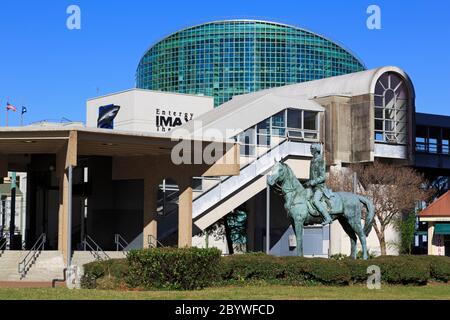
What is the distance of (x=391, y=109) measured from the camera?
58.6m

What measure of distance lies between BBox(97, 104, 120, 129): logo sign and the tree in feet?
68.1

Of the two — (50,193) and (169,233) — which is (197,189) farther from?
(50,193)

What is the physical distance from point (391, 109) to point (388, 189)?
7186mm

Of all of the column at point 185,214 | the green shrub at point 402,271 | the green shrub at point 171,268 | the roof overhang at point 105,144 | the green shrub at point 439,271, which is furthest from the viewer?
the column at point 185,214

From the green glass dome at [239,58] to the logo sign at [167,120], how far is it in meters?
101

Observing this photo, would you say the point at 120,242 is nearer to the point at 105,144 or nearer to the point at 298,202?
the point at 105,144

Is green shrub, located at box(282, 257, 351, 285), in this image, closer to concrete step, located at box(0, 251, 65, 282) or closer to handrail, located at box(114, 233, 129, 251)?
concrete step, located at box(0, 251, 65, 282)

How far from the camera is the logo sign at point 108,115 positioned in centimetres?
6681

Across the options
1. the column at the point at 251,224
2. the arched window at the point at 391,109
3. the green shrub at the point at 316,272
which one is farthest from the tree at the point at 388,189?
the green shrub at the point at 316,272

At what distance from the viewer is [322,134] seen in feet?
187

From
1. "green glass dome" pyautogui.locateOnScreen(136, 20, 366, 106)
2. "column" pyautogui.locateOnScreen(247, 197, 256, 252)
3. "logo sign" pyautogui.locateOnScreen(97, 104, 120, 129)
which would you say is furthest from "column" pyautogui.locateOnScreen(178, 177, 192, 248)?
"green glass dome" pyautogui.locateOnScreen(136, 20, 366, 106)

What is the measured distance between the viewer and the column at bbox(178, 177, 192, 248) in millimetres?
42281

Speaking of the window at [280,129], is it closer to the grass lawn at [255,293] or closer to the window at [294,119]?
the window at [294,119]

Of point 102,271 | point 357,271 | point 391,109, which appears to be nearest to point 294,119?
point 391,109
